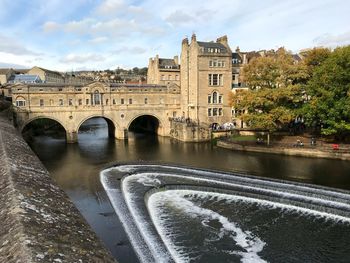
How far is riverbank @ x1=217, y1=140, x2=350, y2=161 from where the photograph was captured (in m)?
33.8

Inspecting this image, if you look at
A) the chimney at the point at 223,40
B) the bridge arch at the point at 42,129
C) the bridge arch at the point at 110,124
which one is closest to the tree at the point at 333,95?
the chimney at the point at 223,40

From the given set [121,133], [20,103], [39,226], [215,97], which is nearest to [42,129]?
[20,103]

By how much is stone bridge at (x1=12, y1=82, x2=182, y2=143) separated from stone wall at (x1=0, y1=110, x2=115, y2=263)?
35.5 metres

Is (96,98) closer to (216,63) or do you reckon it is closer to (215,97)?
(215,97)

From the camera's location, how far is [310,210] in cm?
2038

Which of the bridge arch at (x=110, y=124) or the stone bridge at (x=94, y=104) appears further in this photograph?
the bridge arch at (x=110, y=124)

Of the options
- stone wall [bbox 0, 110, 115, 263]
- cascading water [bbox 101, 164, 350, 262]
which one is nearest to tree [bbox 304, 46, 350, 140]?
cascading water [bbox 101, 164, 350, 262]

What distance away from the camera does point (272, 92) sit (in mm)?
38750

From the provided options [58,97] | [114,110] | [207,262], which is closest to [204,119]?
[114,110]

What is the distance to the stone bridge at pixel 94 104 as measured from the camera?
46281 mm

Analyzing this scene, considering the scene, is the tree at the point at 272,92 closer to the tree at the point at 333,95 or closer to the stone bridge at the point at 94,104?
the tree at the point at 333,95

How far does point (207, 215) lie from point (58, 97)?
3494 cm

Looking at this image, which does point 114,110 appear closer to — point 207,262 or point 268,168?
point 268,168

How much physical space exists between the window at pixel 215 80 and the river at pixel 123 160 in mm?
10979
